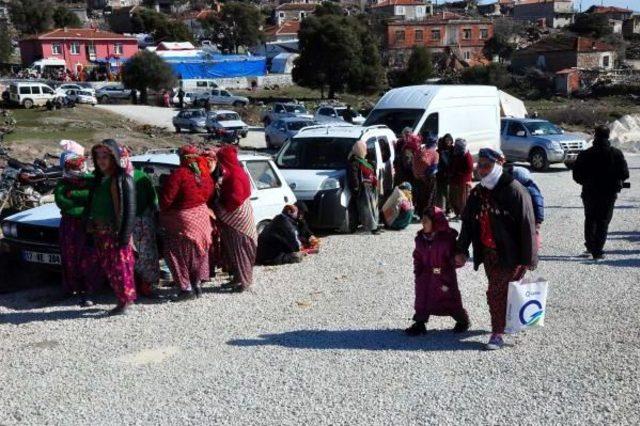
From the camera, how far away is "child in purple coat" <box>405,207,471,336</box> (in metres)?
7.03

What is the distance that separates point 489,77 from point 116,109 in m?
43.3

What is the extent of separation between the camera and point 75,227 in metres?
8.28

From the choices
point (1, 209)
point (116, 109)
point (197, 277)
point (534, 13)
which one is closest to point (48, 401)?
point (197, 277)

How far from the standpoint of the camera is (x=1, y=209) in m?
14.2

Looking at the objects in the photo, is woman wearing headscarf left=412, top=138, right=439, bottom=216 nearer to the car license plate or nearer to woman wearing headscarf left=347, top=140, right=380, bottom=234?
woman wearing headscarf left=347, top=140, right=380, bottom=234

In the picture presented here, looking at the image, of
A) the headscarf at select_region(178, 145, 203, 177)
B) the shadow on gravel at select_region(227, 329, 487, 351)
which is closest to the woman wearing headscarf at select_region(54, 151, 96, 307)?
the headscarf at select_region(178, 145, 203, 177)

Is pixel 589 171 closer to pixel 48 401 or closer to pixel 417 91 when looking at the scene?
pixel 48 401

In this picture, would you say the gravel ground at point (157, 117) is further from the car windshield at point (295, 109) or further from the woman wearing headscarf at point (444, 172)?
the woman wearing headscarf at point (444, 172)

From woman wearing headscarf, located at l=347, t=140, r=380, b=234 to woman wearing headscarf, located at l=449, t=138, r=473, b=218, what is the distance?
1.98m

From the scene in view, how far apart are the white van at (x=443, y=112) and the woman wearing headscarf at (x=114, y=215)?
10283 millimetres

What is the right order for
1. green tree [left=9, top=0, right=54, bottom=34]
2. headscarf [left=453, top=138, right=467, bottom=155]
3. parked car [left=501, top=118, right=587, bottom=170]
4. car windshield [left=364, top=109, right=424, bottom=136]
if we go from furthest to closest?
green tree [left=9, top=0, right=54, bottom=34]
parked car [left=501, top=118, right=587, bottom=170]
car windshield [left=364, top=109, right=424, bottom=136]
headscarf [left=453, top=138, right=467, bottom=155]

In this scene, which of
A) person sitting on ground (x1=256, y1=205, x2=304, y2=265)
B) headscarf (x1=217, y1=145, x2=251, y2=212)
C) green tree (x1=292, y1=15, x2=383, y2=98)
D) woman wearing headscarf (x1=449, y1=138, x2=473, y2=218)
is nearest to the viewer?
headscarf (x1=217, y1=145, x2=251, y2=212)

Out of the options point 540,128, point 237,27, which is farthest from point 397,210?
point 237,27

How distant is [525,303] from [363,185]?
6206mm
